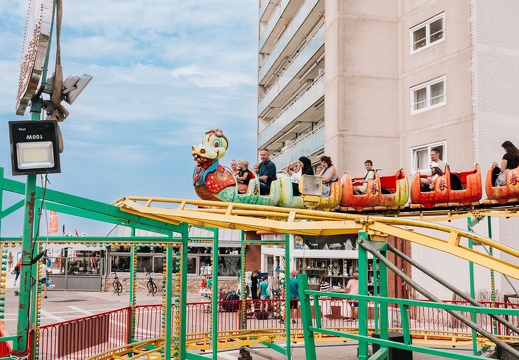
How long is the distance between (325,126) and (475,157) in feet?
27.3

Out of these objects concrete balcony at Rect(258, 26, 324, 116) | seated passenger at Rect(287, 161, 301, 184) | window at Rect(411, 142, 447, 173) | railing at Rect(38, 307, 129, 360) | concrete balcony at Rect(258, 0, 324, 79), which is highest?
concrete balcony at Rect(258, 0, 324, 79)

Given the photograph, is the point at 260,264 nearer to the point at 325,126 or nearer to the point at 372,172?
the point at 325,126

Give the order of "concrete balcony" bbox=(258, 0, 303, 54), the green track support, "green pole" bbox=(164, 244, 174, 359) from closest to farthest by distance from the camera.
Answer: the green track support < "green pole" bbox=(164, 244, 174, 359) < "concrete balcony" bbox=(258, 0, 303, 54)

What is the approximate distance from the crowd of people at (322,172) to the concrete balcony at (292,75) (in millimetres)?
17882

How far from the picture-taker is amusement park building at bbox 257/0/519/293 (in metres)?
22.3

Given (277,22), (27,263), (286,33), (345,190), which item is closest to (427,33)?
(345,190)

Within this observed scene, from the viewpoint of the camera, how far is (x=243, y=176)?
40.3 ft

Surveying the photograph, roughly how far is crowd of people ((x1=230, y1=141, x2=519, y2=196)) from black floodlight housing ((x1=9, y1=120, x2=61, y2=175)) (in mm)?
5779

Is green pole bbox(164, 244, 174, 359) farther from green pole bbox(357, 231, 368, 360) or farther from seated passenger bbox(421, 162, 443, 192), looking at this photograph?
seated passenger bbox(421, 162, 443, 192)

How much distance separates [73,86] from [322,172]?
7.84m

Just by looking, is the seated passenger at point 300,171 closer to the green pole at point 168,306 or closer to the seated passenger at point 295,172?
the seated passenger at point 295,172

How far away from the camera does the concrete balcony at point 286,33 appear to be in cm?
3384

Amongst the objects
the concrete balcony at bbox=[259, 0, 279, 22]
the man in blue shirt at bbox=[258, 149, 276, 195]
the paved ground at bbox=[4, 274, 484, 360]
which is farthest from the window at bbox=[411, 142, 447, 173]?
the concrete balcony at bbox=[259, 0, 279, 22]

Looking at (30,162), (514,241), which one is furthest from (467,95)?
(30,162)
